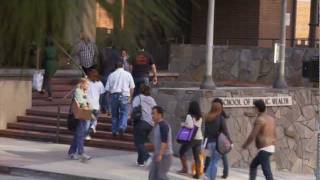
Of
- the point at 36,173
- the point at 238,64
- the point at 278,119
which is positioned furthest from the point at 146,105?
the point at 238,64

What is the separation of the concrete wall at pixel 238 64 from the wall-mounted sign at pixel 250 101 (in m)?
5.29

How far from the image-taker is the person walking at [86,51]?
4.73 ft

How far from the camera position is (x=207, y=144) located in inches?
538

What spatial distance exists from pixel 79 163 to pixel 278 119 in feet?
18.1

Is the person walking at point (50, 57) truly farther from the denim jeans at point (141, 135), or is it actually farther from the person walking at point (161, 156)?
the denim jeans at point (141, 135)

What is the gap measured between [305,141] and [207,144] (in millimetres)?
5635

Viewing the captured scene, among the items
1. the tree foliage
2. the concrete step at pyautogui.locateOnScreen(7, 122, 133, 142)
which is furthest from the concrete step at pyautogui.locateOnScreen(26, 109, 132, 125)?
the tree foliage

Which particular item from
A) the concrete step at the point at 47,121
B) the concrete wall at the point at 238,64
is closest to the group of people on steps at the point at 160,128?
the concrete step at the point at 47,121

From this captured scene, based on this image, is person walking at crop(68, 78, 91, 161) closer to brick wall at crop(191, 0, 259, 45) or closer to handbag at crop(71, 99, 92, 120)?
handbag at crop(71, 99, 92, 120)

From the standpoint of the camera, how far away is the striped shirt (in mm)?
1461

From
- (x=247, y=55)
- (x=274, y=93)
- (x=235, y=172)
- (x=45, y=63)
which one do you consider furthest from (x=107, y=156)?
(x=45, y=63)

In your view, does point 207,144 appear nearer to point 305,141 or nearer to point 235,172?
point 235,172

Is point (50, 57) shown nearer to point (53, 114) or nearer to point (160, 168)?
point (160, 168)

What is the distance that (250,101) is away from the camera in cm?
1691
